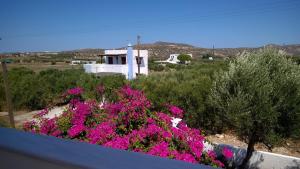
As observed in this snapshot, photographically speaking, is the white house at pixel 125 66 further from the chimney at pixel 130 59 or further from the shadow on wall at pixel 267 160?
the shadow on wall at pixel 267 160

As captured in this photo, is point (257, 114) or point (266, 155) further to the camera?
point (266, 155)

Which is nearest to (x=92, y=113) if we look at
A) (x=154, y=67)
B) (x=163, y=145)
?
(x=163, y=145)

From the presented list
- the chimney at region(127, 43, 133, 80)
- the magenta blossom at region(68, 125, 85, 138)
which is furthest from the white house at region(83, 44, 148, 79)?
the magenta blossom at region(68, 125, 85, 138)

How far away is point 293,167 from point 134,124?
4.50 m

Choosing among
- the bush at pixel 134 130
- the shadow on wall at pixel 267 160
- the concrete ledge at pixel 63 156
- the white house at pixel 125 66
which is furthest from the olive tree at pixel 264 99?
the white house at pixel 125 66

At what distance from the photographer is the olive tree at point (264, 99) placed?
18.9ft

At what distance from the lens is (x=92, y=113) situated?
428 centimetres

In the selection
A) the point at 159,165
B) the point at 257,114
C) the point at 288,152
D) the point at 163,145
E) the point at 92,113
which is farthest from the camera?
the point at 288,152

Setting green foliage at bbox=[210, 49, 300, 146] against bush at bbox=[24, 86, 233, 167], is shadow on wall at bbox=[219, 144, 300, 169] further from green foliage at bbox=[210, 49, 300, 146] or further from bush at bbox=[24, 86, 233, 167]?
bush at bbox=[24, 86, 233, 167]

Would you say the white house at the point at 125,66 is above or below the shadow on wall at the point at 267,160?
above

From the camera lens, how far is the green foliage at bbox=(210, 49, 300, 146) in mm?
5750

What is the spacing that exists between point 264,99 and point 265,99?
0.07ft

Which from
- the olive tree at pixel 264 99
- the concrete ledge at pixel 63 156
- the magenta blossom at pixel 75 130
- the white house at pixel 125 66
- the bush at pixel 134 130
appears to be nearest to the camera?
the concrete ledge at pixel 63 156

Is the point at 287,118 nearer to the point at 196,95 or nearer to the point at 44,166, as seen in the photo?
the point at 196,95
